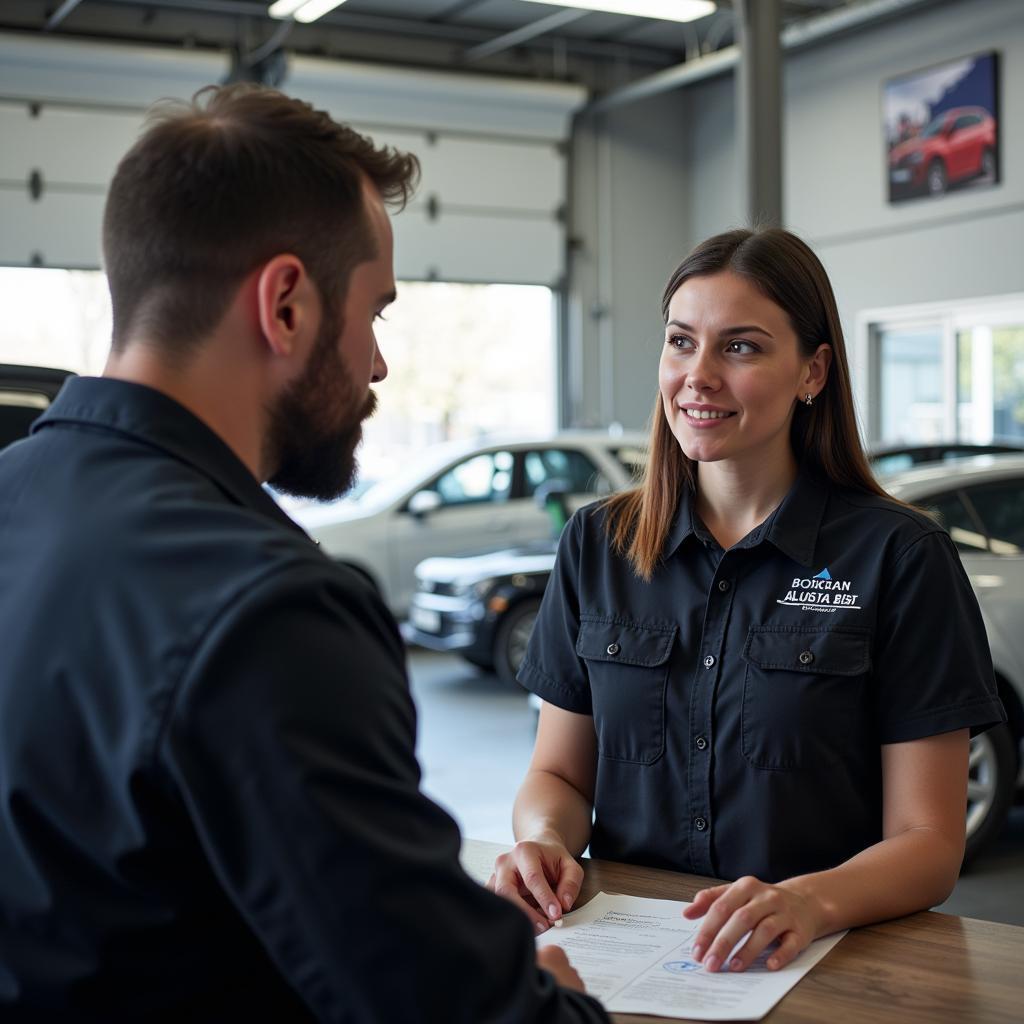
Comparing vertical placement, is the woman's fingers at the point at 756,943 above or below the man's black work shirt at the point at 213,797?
below

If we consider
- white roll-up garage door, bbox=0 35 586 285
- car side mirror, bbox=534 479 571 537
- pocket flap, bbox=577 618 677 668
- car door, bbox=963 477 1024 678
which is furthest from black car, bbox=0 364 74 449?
white roll-up garage door, bbox=0 35 586 285

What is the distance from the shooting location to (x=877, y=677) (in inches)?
77.1

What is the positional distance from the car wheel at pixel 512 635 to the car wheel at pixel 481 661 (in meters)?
0.11

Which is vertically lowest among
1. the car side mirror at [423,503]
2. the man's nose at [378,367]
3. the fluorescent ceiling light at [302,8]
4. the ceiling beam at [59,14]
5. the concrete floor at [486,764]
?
the concrete floor at [486,764]

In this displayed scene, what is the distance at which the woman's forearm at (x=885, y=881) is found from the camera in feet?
5.40

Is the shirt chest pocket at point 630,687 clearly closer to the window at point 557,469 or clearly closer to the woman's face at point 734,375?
the woman's face at point 734,375

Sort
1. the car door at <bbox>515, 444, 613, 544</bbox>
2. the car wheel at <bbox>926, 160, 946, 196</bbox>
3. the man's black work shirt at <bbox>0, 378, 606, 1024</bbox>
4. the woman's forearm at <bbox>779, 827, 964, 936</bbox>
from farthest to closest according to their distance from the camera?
the car wheel at <bbox>926, 160, 946, 196</bbox> → the car door at <bbox>515, 444, 613, 544</bbox> → the woman's forearm at <bbox>779, 827, 964, 936</bbox> → the man's black work shirt at <bbox>0, 378, 606, 1024</bbox>

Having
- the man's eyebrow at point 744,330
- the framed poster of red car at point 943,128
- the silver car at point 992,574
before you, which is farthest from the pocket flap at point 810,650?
the framed poster of red car at point 943,128

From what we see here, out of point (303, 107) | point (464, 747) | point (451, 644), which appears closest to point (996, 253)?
point (451, 644)

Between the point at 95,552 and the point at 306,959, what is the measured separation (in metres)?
0.32

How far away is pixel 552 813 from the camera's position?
2.06 m

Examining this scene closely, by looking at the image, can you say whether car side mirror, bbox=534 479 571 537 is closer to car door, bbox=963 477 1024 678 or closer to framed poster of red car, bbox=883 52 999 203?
car door, bbox=963 477 1024 678

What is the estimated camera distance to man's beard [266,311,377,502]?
1.13 m

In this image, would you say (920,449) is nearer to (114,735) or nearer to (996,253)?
(996,253)
